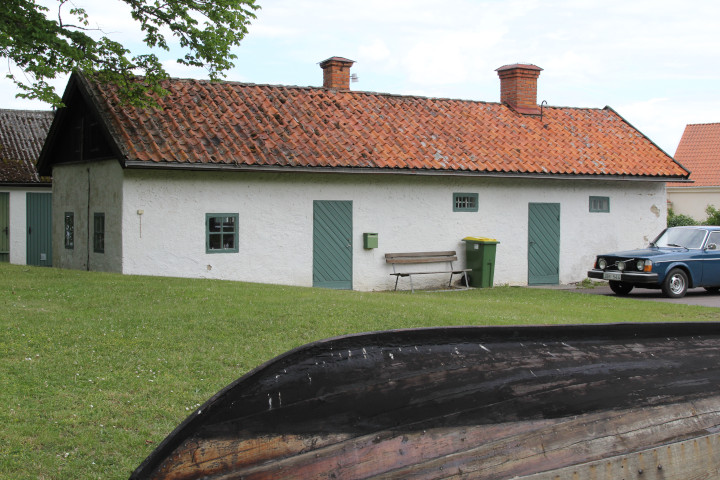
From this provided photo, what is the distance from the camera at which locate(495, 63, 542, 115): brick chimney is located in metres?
24.1

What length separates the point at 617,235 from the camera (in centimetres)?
2227

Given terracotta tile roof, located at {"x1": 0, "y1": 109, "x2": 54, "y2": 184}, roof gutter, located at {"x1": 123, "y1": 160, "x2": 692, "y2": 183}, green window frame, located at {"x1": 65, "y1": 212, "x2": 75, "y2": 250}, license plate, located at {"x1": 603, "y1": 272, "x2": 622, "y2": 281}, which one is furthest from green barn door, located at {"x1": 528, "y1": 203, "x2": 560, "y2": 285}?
terracotta tile roof, located at {"x1": 0, "y1": 109, "x2": 54, "y2": 184}

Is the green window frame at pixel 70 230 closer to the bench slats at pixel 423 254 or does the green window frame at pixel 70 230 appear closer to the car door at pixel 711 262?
the bench slats at pixel 423 254

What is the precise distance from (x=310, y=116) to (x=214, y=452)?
16.8 metres

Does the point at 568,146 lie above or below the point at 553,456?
above

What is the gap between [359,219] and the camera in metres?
18.7

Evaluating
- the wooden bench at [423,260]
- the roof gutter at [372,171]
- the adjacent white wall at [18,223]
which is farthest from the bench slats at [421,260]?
the adjacent white wall at [18,223]

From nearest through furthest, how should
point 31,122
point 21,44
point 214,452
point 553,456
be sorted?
1. point 214,452
2. point 553,456
3. point 21,44
4. point 31,122

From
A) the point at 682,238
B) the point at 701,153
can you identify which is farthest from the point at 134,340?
the point at 701,153

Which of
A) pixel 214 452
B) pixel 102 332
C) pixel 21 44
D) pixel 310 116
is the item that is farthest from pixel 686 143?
pixel 214 452

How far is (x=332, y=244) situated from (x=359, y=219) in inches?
35.2

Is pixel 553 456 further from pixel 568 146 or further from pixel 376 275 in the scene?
pixel 568 146

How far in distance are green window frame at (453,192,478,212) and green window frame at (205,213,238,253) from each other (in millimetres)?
5750

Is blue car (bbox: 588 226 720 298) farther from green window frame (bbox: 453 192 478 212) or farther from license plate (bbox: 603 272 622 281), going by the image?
green window frame (bbox: 453 192 478 212)
